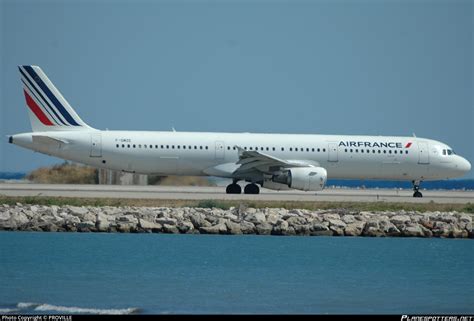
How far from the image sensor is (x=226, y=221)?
31562 mm

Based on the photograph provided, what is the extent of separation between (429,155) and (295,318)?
27.9 meters

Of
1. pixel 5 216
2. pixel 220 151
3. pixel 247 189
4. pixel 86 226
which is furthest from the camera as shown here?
pixel 247 189

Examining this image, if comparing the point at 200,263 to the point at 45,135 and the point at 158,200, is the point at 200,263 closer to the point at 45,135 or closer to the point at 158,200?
the point at 158,200

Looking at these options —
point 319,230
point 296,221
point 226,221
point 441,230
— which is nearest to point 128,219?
point 226,221

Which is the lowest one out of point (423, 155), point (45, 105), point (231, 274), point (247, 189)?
point (231, 274)

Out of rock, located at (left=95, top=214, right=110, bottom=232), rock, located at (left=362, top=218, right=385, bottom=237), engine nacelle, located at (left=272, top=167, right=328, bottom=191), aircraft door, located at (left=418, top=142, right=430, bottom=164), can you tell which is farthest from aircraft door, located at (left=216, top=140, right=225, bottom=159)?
rock, located at (left=95, top=214, right=110, bottom=232)

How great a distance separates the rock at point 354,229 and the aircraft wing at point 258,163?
9220mm

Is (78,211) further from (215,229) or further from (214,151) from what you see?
(214,151)

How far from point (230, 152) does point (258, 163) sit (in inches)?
56.6

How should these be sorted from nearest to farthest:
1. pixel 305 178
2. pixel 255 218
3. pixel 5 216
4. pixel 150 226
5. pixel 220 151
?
pixel 150 226
pixel 5 216
pixel 255 218
pixel 305 178
pixel 220 151

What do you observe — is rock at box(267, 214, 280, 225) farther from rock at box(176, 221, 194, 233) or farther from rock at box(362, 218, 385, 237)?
rock at box(362, 218, 385, 237)

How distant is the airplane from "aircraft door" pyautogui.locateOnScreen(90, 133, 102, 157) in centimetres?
4

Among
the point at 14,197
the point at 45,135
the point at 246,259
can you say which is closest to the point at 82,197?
the point at 14,197

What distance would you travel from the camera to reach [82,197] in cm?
3688
